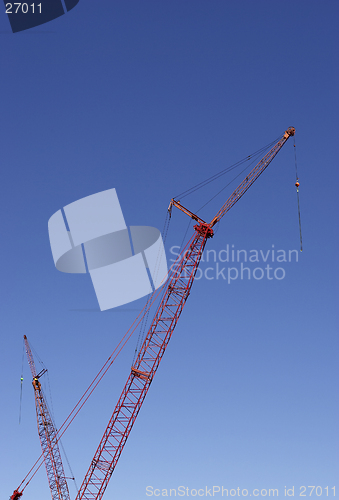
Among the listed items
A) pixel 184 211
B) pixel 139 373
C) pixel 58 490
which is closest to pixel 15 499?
pixel 58 490

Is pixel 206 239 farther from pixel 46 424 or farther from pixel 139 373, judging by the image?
pixel 46 424

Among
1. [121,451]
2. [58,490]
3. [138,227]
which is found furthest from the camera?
[58,490]

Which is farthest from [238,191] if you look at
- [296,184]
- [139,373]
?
[139,373]

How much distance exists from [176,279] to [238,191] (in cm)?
1317

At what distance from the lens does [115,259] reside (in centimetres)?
6250

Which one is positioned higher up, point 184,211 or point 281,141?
point 281,141

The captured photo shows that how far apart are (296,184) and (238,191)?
6.85 metres

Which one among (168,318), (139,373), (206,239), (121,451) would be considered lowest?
(121,451)

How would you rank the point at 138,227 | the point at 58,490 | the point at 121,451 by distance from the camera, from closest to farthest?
the point at 121,451 < the point at 138,227 < the point at 58,490

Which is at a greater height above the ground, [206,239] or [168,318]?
[206,239]

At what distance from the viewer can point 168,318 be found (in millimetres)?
55906

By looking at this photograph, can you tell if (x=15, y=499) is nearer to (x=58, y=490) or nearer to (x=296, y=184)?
(x=58, y=490)

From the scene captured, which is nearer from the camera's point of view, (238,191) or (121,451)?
(121,451)

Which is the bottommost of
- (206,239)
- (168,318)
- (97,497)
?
(97,497)
